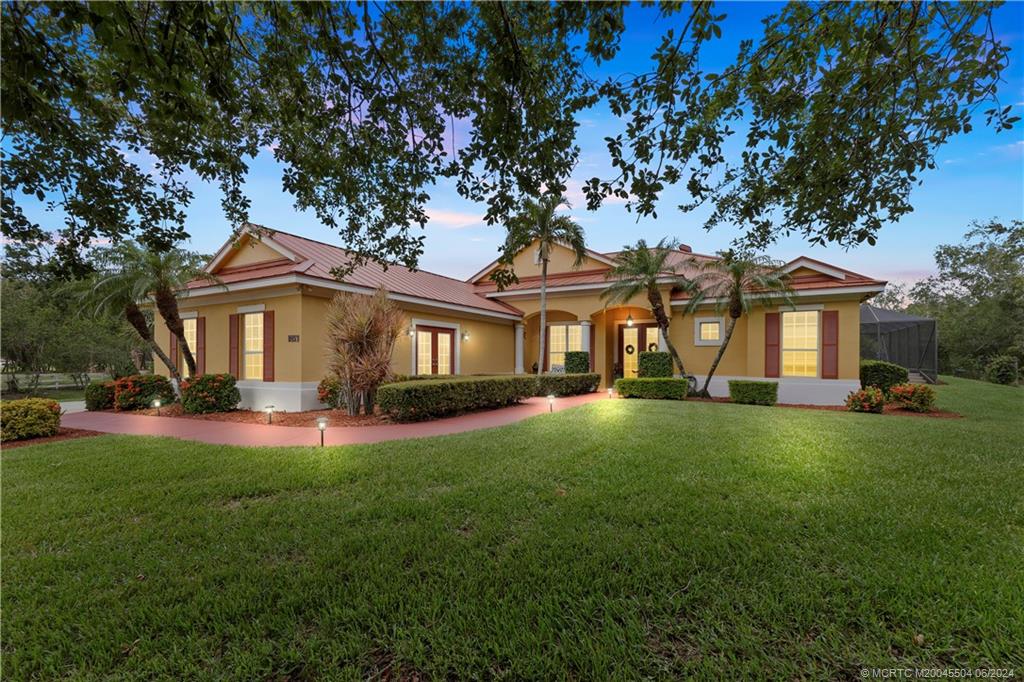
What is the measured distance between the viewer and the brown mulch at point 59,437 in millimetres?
7450

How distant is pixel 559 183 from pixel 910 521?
434 cm

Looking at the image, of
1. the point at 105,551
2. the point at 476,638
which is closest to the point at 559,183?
the point at 476,638

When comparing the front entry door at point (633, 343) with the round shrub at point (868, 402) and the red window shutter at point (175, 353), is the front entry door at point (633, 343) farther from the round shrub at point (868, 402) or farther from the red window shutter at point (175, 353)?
the red window shutter at point (175, 353)

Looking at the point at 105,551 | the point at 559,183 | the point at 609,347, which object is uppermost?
the point at 559,183

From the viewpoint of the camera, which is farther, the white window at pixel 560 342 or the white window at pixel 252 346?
the white window at pixel 560 342

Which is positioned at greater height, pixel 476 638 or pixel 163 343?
pixel 163 343

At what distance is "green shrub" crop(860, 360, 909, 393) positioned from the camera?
44.8ft

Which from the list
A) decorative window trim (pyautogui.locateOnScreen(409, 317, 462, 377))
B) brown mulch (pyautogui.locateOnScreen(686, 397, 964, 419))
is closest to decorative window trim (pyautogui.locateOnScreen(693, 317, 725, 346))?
brown mulch (pyautogui.locateOnScreen(686, 397, 964, 419))

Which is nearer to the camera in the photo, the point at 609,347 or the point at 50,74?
the point at 50,74

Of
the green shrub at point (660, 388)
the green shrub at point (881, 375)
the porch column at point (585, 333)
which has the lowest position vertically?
the green shrub at point (660, 388)

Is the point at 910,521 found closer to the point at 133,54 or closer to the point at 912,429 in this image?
the point at 912,429

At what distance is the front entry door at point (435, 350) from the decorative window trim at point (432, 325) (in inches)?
4.9

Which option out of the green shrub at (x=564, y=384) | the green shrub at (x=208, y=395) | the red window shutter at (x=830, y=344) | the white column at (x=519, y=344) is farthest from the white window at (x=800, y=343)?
the green shrub at (x=208, y=395)

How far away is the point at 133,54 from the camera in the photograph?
264 cm
